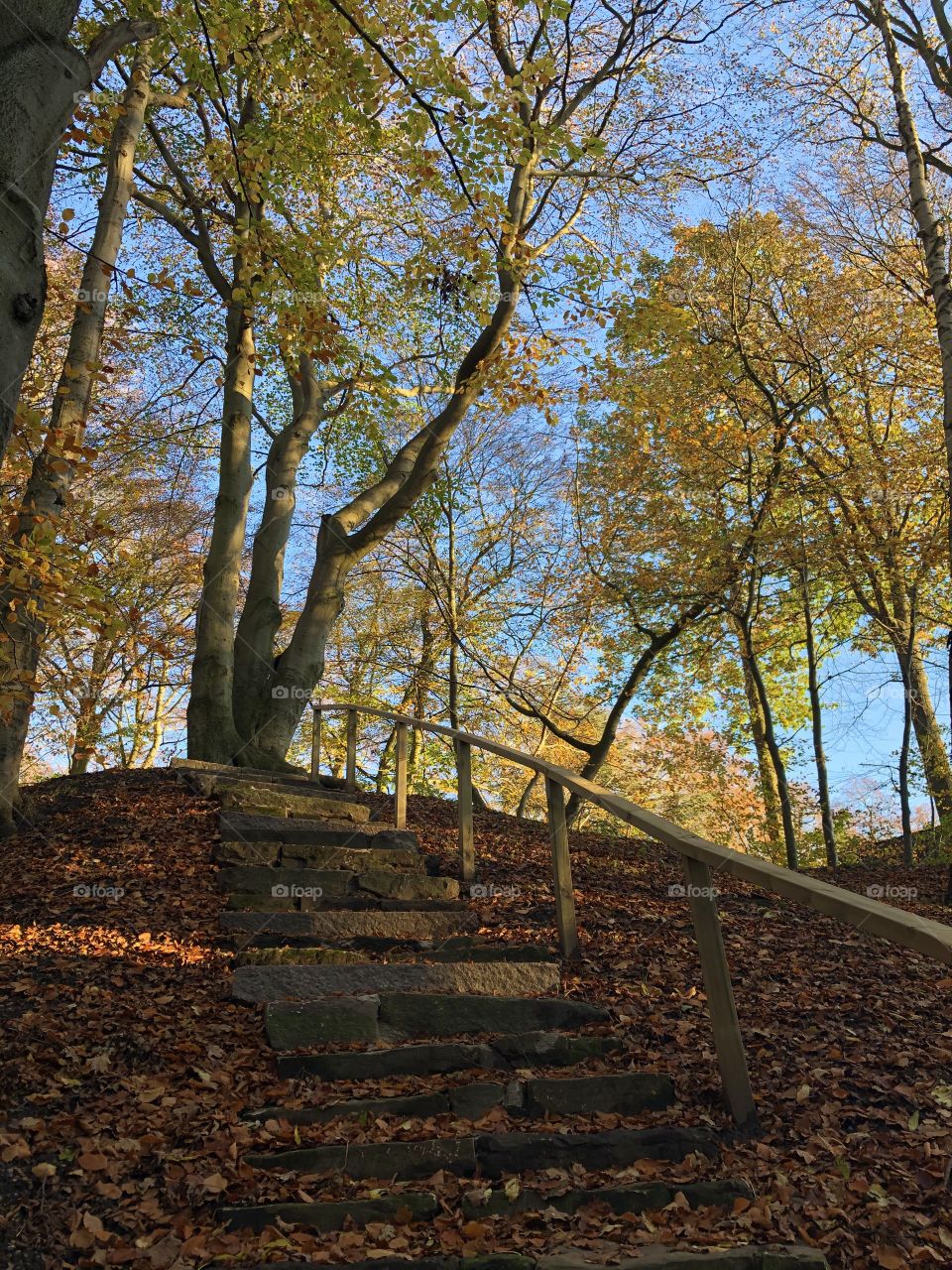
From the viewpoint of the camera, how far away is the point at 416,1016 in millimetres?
4148

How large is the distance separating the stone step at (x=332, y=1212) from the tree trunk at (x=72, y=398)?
12.4ft

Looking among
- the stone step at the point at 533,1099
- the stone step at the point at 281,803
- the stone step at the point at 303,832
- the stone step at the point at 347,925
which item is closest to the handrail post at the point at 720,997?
the stone step at the point at 533,1099

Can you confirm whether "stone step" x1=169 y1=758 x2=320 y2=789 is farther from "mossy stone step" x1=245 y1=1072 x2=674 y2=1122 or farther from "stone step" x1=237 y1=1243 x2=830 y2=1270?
"stone step" x1=237 y1=1243 x2=830 y2=1270

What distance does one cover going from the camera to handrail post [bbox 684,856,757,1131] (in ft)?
10.8

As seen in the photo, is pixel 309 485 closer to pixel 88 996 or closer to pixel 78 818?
pixel 78 818

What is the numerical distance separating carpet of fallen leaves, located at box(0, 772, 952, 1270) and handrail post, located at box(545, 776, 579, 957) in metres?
0.17

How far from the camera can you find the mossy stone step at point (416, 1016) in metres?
3.94

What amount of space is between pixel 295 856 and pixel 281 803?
1237 mm

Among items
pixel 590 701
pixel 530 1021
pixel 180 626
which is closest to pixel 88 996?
pixel 530 1021

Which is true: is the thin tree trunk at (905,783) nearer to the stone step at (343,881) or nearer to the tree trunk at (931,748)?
the tree trunk at (931,748)

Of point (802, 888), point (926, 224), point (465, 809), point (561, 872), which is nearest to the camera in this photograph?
→ point (802, 888)

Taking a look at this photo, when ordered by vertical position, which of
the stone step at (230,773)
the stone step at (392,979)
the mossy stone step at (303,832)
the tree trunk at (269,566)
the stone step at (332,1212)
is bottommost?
the stone step at (332,1212)

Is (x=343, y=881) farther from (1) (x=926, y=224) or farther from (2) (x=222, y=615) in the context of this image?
(1) (x=926, y=224)

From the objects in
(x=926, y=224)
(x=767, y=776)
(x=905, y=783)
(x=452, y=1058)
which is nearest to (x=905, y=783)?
(x=905, y=783)
